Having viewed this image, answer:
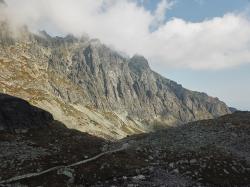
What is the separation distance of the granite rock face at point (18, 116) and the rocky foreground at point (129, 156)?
20 centimetres

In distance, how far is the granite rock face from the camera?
59.8 m

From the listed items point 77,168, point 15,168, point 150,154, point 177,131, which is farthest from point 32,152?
point 177,131

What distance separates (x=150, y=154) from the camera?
48312mm

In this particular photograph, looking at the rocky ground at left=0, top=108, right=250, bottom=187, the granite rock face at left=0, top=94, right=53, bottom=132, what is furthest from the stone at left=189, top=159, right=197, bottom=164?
the granite rock face at left=0, top=94, right=53, bottom=132

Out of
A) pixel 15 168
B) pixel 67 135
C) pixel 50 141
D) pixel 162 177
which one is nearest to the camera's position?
pixel 162 177

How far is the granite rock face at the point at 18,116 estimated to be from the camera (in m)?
59.8

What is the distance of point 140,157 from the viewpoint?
1849 inches

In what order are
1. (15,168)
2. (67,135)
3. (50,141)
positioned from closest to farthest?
1. (15,168)
2. (50,141)
3. (67,135)

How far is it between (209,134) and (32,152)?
24.5m

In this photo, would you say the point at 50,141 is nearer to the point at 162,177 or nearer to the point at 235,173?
the point at 162,177

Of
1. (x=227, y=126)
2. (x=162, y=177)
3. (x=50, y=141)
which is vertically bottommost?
(x=162, y=177)

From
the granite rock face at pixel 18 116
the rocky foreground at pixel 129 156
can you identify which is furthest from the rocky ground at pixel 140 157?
the granite rock face at pixel 18 116

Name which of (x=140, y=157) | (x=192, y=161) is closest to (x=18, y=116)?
(x=140, y=157)

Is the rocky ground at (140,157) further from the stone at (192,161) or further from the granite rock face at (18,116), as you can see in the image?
the granite rock face at (18,116)
